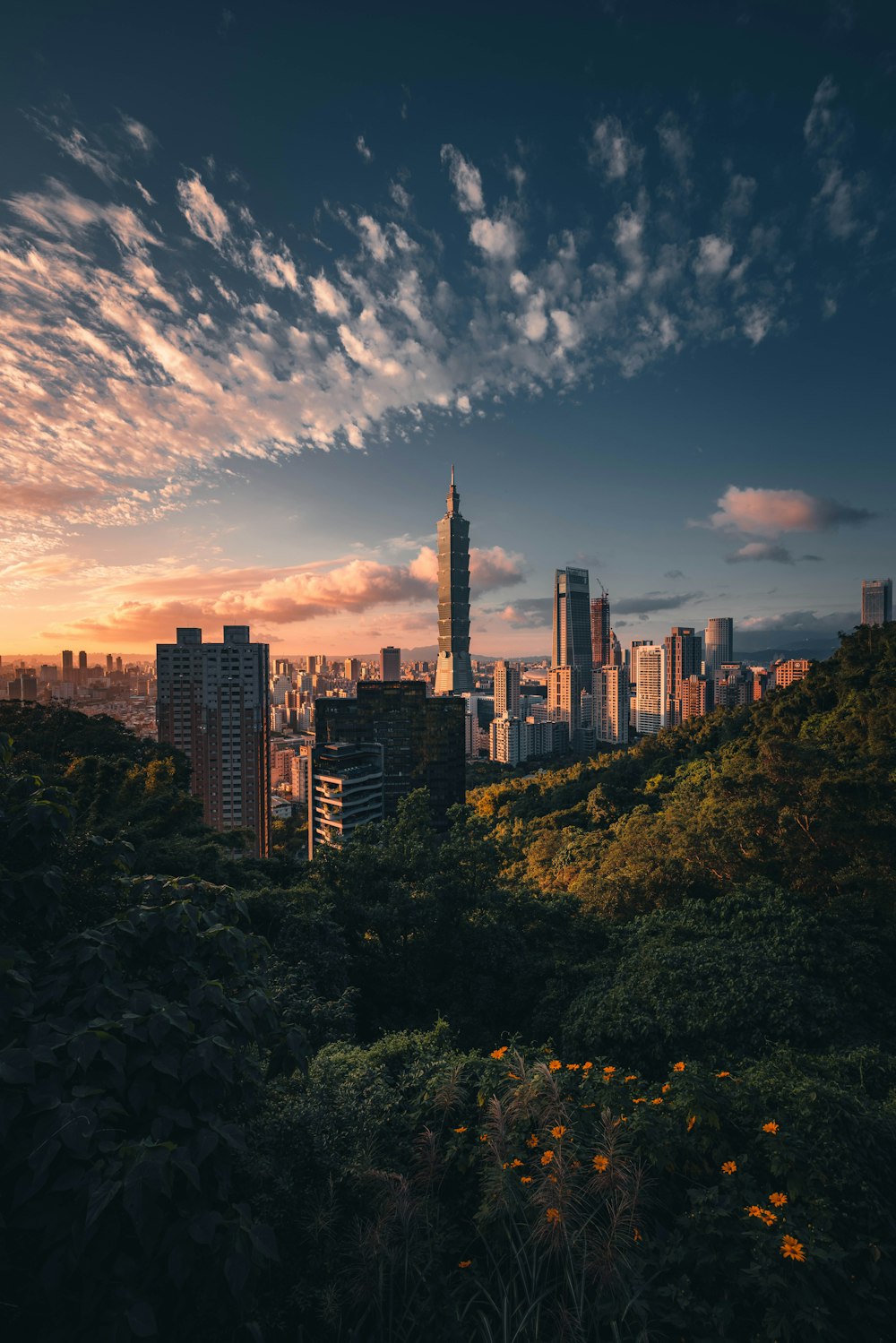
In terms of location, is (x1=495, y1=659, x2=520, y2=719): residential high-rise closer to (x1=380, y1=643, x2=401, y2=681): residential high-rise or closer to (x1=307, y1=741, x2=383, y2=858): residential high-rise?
(x1=380, y1=643, x2=401, y2=681): residential high-rise

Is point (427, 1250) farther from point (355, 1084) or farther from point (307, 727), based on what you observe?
point (307, 727)

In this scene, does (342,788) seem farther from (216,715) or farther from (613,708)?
(613,708)

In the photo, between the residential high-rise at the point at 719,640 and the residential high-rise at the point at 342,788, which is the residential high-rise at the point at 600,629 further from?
the residential high-rise at the point at 342,788

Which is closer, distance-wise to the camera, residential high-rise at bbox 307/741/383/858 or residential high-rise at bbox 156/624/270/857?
residential high-rise at bbox 307/741/383/858

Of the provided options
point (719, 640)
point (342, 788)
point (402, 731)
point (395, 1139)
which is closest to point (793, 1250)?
point (395, 1139)

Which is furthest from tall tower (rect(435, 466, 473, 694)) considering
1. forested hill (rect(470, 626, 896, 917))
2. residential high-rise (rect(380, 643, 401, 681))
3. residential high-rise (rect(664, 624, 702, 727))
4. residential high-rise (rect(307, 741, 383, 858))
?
forested hill (rect(470, 626, 896, 917))

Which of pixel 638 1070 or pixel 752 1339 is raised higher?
pixel 752 1339

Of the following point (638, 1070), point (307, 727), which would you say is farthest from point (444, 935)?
point (307, 727)
